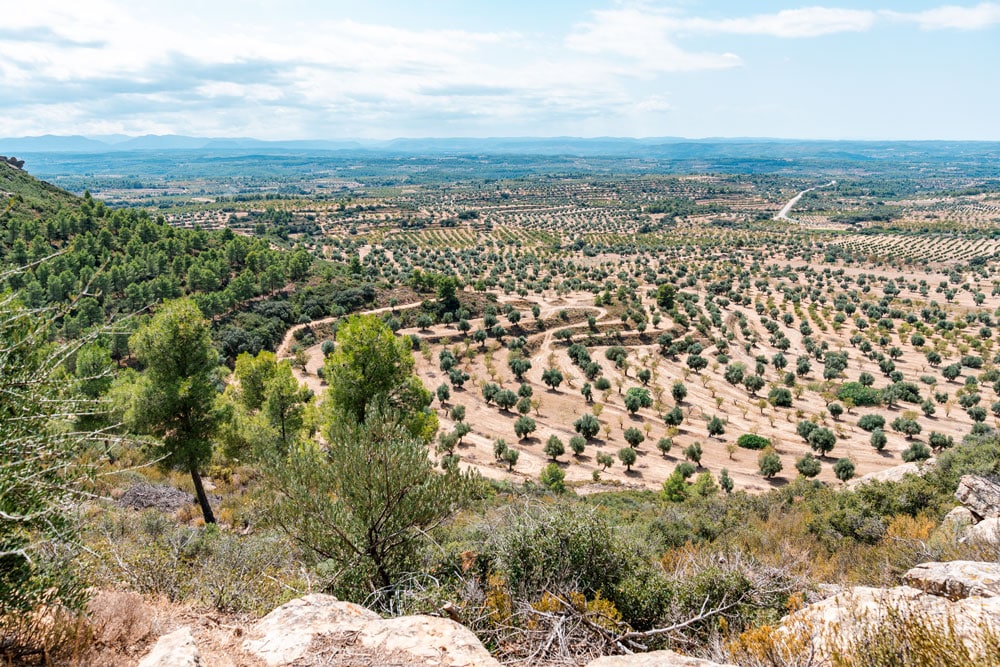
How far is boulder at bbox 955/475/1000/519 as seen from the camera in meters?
15.2

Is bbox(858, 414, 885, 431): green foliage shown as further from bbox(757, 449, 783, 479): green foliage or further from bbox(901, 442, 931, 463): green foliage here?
bbox(757, 449, 783, 479): green foliage

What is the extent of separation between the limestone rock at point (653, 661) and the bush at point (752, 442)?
38985 millimetres

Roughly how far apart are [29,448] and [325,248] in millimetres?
118754

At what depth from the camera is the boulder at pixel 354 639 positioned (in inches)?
230

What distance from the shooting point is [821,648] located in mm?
5738

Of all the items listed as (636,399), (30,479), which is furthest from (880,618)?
(636,399)

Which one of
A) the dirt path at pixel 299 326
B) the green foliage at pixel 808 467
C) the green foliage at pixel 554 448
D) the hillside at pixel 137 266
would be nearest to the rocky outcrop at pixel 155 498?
the green foliage at pixel 554 448

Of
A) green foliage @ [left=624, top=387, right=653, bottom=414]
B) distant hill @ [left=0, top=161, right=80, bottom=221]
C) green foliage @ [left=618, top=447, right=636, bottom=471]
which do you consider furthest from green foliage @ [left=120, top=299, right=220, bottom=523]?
distant hill @ [left=0, top=161, right=80, bottom=221]

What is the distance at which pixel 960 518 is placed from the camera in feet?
48.1

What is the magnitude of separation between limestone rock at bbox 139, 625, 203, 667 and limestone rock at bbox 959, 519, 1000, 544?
15150 mm

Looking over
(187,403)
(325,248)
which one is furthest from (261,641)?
(325,248)

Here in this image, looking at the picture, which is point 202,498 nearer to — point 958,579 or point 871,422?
point 958,579

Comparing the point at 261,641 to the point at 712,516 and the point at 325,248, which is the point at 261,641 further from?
the point at 325,248

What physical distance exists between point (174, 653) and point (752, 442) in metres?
42.6
